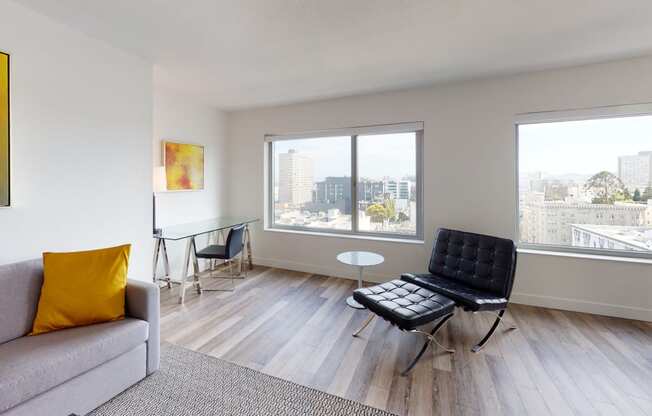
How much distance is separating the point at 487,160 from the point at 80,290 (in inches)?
150

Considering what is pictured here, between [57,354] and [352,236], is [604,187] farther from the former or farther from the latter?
[57,354]

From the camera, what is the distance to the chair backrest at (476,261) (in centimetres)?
253

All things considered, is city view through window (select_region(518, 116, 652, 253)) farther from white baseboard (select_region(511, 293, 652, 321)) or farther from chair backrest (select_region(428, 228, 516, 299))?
chair backrest (select_region(428, 228, 516, 299))

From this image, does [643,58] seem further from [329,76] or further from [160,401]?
[160,401]

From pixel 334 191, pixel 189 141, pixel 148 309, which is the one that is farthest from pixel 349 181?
pixel 148 309

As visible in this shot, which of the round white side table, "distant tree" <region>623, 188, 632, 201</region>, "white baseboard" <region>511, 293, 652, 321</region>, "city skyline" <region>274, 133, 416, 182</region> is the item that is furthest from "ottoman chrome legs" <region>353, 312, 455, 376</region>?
"distant tree" <region>623, 188, 632, 201</region>

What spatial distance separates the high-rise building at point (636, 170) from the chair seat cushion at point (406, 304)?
7.52ft

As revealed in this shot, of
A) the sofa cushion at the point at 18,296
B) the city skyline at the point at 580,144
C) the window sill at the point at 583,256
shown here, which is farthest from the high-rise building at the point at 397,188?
the sofa cushion at the point at 18,296

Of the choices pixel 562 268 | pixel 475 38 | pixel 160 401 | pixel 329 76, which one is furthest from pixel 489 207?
pixel 160 401

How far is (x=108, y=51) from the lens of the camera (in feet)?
8.21

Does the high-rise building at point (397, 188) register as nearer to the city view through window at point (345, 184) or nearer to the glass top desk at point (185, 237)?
the city view through window at point (345, 184)

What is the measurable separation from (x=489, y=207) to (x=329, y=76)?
2.32 m

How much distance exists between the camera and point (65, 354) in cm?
151

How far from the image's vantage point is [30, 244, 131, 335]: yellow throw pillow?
1752 millimetres
